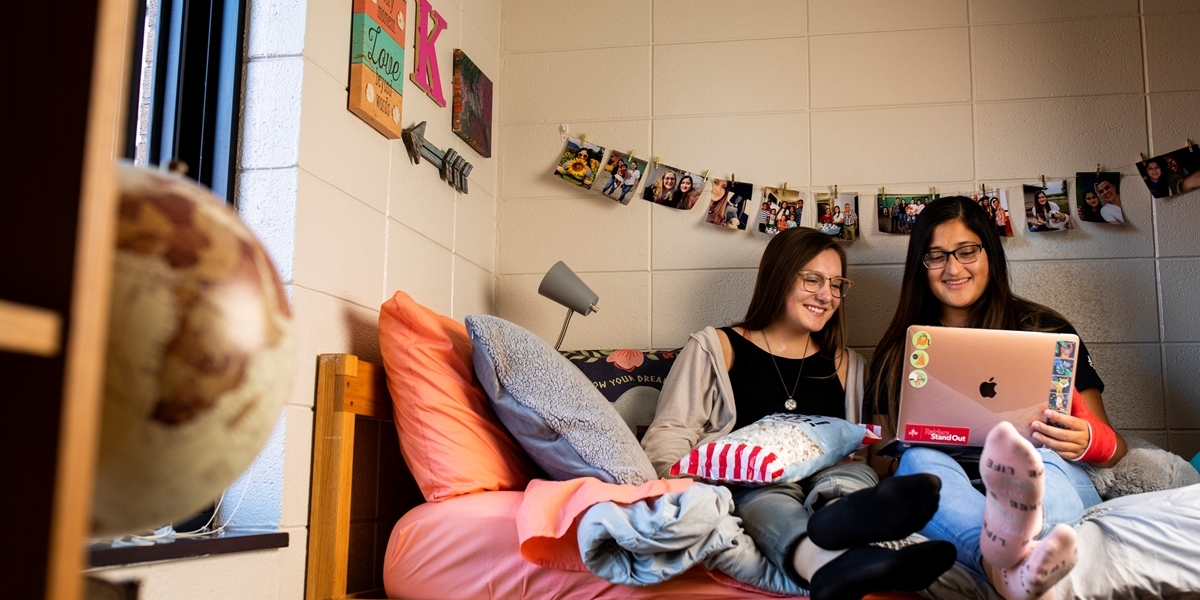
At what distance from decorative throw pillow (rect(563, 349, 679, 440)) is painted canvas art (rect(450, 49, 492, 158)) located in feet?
2.15

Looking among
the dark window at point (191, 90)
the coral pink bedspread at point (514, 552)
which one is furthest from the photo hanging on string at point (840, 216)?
the dark window at point (191, 90)

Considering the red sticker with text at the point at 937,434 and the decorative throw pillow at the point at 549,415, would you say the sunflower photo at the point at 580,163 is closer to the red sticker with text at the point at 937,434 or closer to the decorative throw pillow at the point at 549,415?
the decorative throw pillow at the point at 549,415

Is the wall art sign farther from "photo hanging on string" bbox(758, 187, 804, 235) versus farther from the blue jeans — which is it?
the blue jeans

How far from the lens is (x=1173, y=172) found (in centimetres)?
253

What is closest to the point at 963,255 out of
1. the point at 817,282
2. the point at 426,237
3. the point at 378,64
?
the point at 817,282

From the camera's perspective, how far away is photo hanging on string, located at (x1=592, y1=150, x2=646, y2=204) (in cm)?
277

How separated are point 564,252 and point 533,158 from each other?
30 centimetres

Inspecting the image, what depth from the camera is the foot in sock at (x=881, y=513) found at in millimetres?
1359

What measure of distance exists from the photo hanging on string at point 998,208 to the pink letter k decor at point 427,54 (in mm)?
1483

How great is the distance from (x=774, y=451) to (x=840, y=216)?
105 cm

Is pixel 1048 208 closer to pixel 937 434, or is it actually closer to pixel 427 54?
pixel 937 434

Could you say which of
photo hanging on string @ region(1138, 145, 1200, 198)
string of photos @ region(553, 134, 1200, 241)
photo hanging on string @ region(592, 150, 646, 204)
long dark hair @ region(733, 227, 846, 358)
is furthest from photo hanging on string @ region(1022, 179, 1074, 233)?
photo hanging on string @ region(592, 150, 646, 204)

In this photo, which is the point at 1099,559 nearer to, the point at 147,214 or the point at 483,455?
the point at 483,455

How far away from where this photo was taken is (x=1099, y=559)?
1.51 metres
